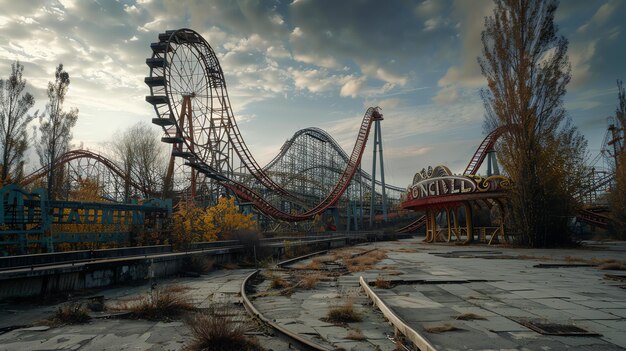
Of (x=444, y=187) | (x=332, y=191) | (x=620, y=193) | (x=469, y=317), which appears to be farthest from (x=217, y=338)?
(x=332, y=191)

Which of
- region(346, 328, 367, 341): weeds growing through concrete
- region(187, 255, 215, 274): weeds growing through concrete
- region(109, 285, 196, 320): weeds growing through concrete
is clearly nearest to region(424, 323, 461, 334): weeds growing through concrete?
region(346, 328, 367, 341): weeds growing through concrete

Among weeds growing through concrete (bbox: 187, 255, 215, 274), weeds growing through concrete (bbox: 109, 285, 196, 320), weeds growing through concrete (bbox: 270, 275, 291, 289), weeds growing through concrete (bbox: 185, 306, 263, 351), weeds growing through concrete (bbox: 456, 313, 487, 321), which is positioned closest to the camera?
weeds growing through concrete (bbox: 185, 306, 263, 351)

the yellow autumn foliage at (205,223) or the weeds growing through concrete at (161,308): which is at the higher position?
the yellow autumn foliage at (205,223)

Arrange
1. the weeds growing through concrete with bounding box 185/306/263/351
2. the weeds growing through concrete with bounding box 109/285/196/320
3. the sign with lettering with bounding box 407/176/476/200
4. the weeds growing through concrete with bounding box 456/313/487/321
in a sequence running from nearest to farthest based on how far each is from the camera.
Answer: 1. the weeds growing through concrete with bounding box 185/306/263/351
2. the weeds growing through concrete with bounding box 456/313/487/321
3. the weeds growing through concrete with bounding box 109/285/196/320
4. the sign with lettering with bounding box 407/176/476/200

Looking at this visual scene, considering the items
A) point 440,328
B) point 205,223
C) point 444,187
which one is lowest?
point 440,328

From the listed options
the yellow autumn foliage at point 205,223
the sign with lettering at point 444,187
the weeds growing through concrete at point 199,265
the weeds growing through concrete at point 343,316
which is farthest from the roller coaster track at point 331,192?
the weeds growing through concrete at point 343,316

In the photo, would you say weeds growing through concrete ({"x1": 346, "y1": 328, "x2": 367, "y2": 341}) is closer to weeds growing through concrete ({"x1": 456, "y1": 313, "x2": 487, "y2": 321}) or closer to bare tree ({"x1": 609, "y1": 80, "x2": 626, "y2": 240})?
weeds growing through concrete ({"x1": 456, "y1": 313, "x2": 487, "y2": 321})

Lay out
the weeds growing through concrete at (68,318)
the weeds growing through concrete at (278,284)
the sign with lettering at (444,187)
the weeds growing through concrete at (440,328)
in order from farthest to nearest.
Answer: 1. the sign with lettering at (444,187)
2. the weeds growing through concrete at (278,284)
3. the weeds growing through concrete at (68,318)
4. the weeds growing through concrete at (440,328)

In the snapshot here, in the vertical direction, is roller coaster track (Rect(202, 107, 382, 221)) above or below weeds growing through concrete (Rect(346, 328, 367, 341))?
above

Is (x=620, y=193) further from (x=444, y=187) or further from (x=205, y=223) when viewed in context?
(x=205, y=223)

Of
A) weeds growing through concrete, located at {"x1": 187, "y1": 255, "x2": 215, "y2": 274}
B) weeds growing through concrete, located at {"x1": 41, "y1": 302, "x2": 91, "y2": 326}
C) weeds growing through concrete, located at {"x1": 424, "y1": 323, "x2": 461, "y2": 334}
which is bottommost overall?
weeds growing through concrete, located at {"x1": 187, "y1": 255, "x2": 215, "y2": 274}

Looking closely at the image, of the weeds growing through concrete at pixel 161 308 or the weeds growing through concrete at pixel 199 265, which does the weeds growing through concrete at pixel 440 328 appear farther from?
the weeds growing through concrete at pixel 199 265
